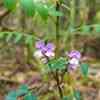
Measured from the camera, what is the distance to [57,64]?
2111 mm

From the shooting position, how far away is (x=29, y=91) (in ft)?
7.11

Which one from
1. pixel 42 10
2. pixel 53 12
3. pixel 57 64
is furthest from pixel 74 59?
pixel 42 10

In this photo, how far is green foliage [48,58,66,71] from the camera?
2.10 m

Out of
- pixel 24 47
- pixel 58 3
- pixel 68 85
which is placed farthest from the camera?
pixel 24 47

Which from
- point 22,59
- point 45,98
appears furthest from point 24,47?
point 45,98

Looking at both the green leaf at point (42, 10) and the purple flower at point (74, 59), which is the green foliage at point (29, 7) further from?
the purple flower at point (74, 59)

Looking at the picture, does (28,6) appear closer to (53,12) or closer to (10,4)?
(10,4)

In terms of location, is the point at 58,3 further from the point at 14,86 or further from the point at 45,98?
the point at 14,86

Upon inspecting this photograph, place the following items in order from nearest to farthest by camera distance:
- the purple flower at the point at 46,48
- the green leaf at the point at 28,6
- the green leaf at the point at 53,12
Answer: the green leaf at the point at 28,6, the green leaf at the point at 53,12, the purple flower at the point at 46,48

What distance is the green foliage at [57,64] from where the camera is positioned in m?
2.10

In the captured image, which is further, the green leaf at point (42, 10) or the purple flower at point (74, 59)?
the purple flower at point (74, 59)

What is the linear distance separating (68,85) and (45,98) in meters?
0.84

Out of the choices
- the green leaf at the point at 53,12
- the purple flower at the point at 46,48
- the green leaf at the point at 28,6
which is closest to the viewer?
the green leaf at the point at 28,6

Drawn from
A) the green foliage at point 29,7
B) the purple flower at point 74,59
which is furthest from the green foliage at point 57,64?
the green foliage at point 29,7
